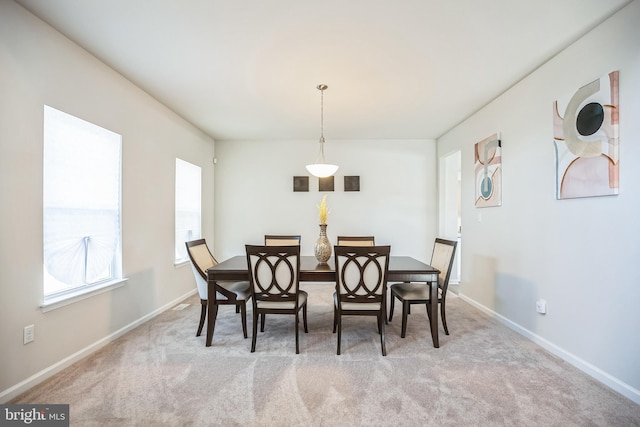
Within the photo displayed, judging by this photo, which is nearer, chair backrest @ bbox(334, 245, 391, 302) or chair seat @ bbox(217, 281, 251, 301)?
chair backrest @ bbox(334, 245, 391, 302)

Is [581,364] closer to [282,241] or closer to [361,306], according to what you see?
[361,306]

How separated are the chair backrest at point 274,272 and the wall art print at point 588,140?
220 centimetres

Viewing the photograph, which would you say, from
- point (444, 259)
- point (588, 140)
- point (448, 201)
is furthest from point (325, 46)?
point (448, 201)

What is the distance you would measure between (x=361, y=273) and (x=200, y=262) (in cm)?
161

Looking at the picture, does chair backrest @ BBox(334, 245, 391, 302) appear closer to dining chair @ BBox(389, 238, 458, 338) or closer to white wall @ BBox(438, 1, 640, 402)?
dining chair @ BBox(389, 238, 458, 338)

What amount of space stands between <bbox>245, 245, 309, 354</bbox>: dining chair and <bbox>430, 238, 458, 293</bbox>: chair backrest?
1.43 metres

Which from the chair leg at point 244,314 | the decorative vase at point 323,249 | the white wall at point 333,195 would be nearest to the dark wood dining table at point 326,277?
the chair leg at point 244,314

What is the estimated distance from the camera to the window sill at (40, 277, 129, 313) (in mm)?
2047

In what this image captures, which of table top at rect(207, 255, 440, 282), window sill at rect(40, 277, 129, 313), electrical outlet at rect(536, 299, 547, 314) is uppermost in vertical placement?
table top at rect(207, 255, 440, 282)

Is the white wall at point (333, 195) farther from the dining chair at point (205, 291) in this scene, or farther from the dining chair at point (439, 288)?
the dining chair at point (205, 291)

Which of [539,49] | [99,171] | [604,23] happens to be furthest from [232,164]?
[604,23]

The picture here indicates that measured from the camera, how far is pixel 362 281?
243 cm

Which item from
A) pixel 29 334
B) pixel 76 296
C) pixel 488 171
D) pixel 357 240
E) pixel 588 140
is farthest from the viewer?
pixel 357 240

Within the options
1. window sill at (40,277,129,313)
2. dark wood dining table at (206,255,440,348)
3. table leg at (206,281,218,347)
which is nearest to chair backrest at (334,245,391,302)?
dark wood dining table at (206,255,440,348)
